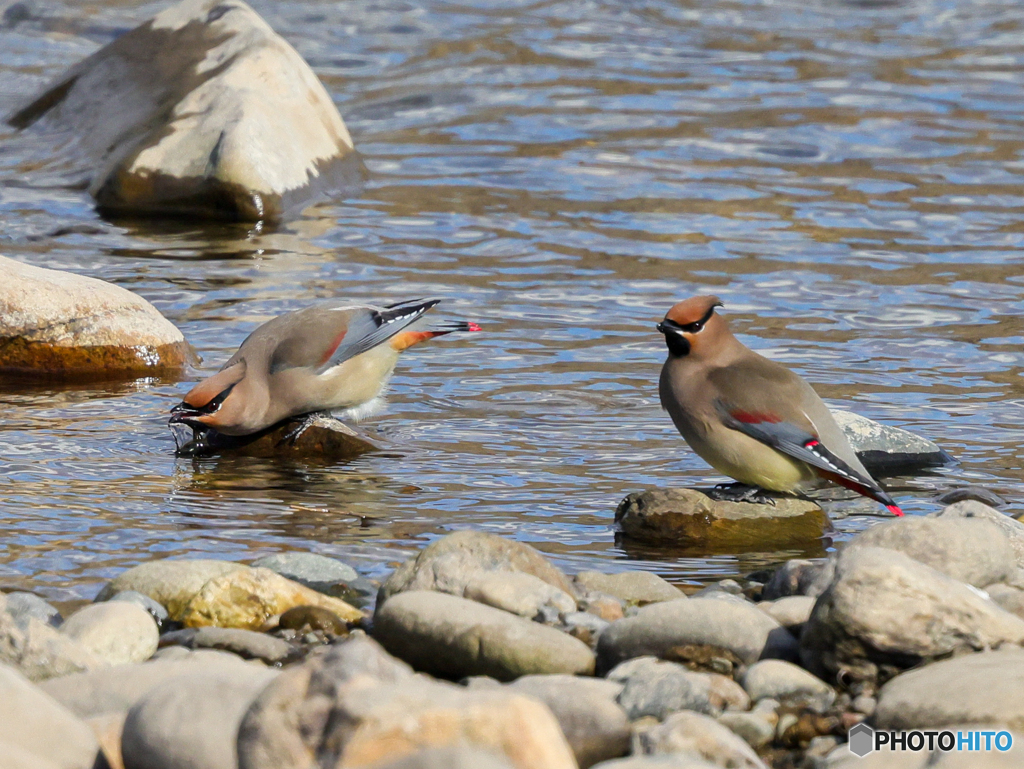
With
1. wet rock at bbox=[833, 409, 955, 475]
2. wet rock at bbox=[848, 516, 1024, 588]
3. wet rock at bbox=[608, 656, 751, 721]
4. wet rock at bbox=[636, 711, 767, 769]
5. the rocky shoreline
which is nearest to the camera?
the rocky shoreline

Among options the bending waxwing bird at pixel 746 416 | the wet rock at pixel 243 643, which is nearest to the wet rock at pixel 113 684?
the wet rock at pixel 243 643

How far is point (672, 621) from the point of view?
4125mm

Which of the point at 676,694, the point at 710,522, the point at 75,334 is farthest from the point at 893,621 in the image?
the point at 75,334

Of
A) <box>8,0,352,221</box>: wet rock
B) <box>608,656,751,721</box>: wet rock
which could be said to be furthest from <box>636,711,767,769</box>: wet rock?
<box>8,0,352,221</box>: wet rock

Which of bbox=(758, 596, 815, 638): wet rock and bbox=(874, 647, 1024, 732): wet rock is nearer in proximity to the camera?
bbox=(874, 647, 1024, 732): wet rock

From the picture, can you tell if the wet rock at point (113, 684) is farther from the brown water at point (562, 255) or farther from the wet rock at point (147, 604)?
the brown water at point (562, 255)

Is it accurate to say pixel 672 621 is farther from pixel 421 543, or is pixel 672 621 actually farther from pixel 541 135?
pixel 541 135

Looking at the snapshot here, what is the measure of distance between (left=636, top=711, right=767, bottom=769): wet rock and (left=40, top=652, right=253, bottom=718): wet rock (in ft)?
3.15

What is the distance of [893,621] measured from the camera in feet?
12.8

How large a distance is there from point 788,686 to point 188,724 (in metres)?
1.51

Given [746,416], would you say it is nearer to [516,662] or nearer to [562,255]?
[516,662]

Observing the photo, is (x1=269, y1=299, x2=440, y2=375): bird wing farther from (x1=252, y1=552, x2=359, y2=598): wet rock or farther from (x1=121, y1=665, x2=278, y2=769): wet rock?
(x1=121, y1=665, x2=278, y2=769): wet rock

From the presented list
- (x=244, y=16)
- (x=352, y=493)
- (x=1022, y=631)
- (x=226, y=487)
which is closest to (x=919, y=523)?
(x=1022, y=631)

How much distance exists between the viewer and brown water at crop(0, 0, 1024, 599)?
5.95m
